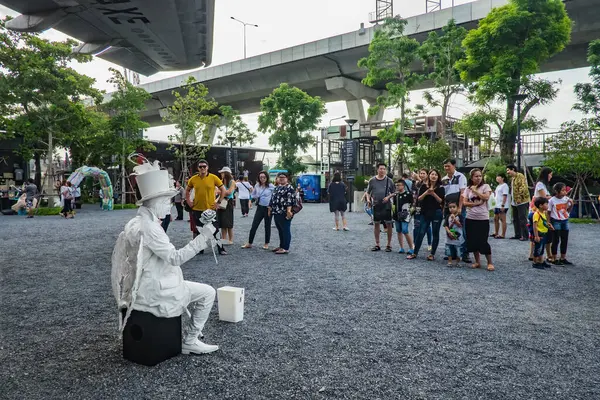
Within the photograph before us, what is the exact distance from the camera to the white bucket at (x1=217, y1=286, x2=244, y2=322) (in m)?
4.33

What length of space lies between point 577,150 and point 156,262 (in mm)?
16583

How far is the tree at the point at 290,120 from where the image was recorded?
105 ft

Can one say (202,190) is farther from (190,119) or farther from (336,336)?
(190,119)

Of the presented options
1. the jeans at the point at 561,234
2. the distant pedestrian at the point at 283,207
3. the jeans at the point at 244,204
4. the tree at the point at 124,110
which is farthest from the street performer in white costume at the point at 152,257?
the tree at the point at 124,110

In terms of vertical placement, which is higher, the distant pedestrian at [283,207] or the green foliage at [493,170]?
the green foliage at [493,170]

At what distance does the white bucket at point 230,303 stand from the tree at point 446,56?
16.2 meters

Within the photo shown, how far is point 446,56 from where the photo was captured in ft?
62.0

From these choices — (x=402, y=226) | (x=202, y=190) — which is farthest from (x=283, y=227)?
(x=402, y=226)

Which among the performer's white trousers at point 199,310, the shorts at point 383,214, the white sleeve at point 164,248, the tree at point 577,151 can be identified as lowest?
the performer's white trousers at point 199,310

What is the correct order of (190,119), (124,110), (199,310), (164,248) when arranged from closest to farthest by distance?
(164,248)
(199,310)
(124,110)
(190,119)

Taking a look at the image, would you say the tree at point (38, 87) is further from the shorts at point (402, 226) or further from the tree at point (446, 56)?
the shorts at point (402, 226)

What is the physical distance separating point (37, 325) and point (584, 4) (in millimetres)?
22521

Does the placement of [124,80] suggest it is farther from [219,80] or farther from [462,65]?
[462,65]

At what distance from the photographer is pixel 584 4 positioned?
18578 millimetres
